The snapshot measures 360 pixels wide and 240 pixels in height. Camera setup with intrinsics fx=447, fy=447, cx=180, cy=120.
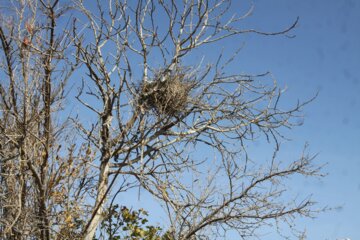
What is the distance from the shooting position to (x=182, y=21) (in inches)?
268

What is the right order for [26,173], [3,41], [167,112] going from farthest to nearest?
[167,112] < [26,173] < [3,41]

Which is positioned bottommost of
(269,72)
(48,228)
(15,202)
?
(48,228)

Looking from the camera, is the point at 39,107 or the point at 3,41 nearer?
the point at 3,41

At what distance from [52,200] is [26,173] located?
500 millimetres

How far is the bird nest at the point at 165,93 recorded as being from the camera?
6023mm

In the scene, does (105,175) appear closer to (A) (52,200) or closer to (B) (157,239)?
(A) (52,200)

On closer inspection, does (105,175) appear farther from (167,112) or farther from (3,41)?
(3,41)

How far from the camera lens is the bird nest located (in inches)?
237

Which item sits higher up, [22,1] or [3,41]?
[22,1]

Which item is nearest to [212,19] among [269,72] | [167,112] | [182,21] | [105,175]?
[182,21]

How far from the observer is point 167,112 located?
631cm

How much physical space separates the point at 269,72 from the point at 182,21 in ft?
5.03

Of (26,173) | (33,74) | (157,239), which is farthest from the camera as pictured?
(157,239)

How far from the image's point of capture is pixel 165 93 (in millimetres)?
6117
